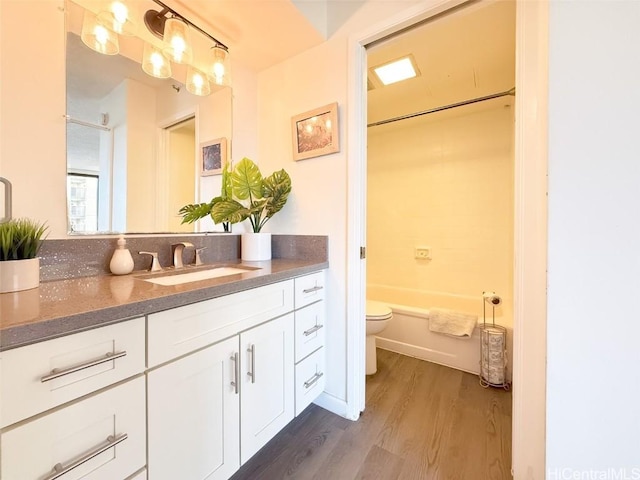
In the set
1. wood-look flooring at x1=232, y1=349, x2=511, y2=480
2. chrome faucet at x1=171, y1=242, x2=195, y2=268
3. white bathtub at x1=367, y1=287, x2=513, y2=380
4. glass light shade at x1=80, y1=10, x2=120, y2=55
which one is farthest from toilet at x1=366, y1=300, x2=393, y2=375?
glass light shade at x1=80, y1=10, x2=120, y2=55

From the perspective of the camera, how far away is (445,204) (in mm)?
2664

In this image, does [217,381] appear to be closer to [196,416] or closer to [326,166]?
[196,416]

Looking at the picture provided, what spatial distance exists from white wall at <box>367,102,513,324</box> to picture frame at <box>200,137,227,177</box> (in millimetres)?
1913

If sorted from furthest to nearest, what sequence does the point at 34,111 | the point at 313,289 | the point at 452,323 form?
the point at 452,323
the point at 313,289
the point at 34,111

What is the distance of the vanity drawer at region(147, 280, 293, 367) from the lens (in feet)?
2.36

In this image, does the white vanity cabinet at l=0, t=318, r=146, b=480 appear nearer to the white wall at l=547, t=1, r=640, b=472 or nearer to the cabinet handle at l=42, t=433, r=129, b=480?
the cabinet handle at l=42, t=433, r=129, b=480

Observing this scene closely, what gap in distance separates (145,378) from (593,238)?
1066 mm

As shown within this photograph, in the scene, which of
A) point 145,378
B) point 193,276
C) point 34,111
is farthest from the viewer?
point 193,276

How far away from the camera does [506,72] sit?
1.86m

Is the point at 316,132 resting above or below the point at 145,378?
above

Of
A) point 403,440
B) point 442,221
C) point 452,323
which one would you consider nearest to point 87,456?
point 403,440

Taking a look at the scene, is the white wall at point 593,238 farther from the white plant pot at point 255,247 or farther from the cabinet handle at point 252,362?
the white plant pot at point 255,247

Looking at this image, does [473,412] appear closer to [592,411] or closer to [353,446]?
[353,446]

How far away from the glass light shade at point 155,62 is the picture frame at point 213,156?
38 cm
